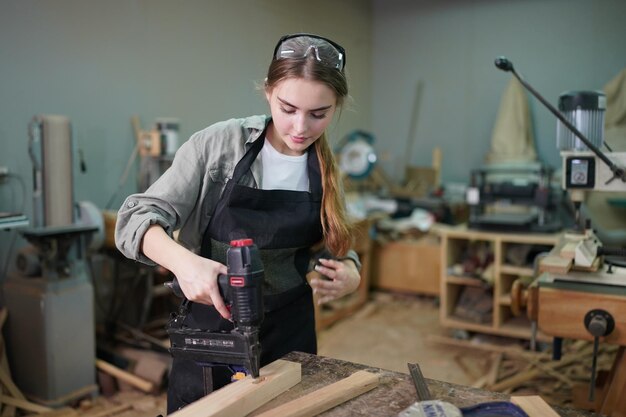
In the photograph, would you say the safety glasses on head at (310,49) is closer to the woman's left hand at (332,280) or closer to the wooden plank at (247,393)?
the woman's left hand at (332,280)

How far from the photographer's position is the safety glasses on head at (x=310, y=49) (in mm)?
1206

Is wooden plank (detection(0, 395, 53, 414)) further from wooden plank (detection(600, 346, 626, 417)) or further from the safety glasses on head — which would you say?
wooden plank (detection(600, 346, 626, 417))

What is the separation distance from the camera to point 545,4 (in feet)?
9.57

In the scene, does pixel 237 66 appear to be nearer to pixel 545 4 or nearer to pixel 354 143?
pixel 545 4

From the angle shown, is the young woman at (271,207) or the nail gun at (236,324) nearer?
the nail gun at (236,324)

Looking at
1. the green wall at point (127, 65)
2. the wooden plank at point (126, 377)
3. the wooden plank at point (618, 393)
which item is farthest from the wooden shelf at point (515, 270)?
the wooden plank at point (126, 377)

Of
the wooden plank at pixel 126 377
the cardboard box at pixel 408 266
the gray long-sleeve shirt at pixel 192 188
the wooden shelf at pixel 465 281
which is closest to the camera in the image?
the gray long-sleeve shirt at pixel 192 188

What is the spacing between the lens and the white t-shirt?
1.33 m

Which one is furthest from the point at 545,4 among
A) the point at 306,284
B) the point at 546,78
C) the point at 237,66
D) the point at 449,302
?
the point at 306,284

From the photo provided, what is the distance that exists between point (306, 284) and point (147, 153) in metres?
1.54

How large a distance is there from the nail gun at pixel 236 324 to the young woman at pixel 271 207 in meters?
0.04

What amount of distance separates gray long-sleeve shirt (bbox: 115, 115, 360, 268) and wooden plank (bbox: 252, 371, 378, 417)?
41cm

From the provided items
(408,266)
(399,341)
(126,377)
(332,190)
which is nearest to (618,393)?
(332,190)

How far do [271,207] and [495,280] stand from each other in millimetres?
2351
